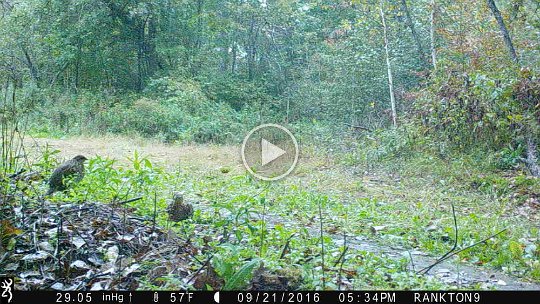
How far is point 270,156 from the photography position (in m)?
7.16

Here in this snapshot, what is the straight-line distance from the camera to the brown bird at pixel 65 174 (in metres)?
4.30

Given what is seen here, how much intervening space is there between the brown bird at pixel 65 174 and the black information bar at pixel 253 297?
2177mm

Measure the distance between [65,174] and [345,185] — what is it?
3.82 meters

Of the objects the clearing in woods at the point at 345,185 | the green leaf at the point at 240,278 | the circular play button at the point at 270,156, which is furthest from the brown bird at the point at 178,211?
the circular play button at the point at 270,156

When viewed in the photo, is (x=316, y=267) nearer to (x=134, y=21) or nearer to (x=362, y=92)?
(x=362, y=92)

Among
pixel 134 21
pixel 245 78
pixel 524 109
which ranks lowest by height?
pixel 524 109

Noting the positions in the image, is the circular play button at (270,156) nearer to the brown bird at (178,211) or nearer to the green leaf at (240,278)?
the brown bird at (178,211)

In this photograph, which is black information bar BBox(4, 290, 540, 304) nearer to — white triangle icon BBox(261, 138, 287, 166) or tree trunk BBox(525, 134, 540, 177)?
white triangle icon BBox(261, 138, 287, 166)

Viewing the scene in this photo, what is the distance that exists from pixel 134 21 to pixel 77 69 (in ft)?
8.20

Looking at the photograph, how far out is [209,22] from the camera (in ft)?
61.0

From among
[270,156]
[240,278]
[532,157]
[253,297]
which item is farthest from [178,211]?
[532,157]

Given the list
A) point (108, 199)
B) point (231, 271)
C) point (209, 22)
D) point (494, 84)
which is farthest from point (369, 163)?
point (209, 22)

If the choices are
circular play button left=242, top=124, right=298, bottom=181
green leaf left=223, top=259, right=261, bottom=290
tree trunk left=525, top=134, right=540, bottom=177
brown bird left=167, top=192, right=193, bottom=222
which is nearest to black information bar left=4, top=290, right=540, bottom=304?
green leaf left=223, top=259, right=261, bottom=290

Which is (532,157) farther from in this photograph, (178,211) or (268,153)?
(178,211)
